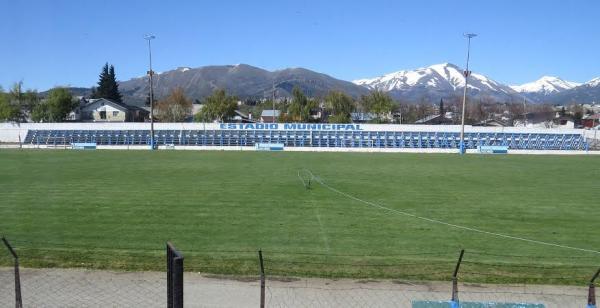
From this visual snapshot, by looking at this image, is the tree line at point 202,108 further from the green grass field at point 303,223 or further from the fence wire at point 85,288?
the fence wire at point 85,288

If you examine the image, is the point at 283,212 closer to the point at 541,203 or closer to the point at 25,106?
the point at 541,203

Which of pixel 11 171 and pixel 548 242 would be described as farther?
pixel 11 171

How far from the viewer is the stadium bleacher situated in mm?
61000

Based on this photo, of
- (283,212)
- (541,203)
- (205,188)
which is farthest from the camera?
(205,188)

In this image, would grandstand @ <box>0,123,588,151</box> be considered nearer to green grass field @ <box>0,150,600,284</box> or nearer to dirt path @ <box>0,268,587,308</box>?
green grass field @ <box>0,150,600,284</box>

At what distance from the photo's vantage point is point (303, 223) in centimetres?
1628

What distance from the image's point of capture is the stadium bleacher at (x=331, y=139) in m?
61.0

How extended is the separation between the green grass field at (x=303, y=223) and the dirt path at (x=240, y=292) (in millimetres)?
612

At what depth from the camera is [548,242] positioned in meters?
14.2

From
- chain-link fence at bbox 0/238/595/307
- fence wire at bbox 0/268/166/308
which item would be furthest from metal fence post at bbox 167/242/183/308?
fence wire at bbox 0/268/166/308

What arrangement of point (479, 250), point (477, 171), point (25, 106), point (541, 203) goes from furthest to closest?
point (25, 106), point (477, 171), point (541, 203), point (479, 250)

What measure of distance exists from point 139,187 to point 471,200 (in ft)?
51.4

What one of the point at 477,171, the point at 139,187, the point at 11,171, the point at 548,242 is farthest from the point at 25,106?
the point at 548,242

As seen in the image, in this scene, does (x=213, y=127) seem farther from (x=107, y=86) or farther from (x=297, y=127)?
(x=107, y=86)
